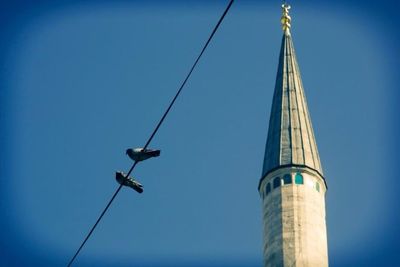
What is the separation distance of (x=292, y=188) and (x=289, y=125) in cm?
331

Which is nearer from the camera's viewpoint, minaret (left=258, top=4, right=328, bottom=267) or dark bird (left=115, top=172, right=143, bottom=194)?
dark bird (left=115, top=172, right=143, bottom=194)

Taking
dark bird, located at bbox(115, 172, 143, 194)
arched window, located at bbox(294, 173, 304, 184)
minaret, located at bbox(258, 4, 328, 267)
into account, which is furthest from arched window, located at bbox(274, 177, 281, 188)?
dark bird, located at bbox(115, 172, 143, 194)

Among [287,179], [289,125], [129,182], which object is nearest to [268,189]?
[287,179]

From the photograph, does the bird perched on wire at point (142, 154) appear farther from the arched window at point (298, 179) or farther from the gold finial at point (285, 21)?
the gold finial at point (285, 21)

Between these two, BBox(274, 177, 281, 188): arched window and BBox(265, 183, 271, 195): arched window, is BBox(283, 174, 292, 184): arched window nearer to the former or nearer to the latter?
BBox(274, 177, 281, 188): arched window

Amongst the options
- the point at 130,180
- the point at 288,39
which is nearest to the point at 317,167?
the point at 288,39

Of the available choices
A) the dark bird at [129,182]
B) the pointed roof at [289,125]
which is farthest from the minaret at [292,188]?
the dark bird at [129,182]

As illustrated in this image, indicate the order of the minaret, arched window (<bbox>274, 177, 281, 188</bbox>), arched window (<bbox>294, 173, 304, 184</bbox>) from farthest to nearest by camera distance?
1. arched window (<bbox>274, 177, 281, 188</bbox>)
2. arched window (<bbox>294, 173, 304, 184</bbox>)
3. the minaret

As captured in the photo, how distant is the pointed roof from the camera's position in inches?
1470

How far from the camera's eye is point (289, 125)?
38.7 meters

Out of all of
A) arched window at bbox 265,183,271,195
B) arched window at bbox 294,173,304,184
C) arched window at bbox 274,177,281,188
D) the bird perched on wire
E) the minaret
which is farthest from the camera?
arched window at bbox 265,183,271,195

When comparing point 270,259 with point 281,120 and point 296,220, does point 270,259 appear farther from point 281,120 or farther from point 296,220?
point 281,120

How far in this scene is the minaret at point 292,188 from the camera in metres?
34.8

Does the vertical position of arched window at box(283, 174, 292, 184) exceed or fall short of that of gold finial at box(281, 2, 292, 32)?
it falls short
